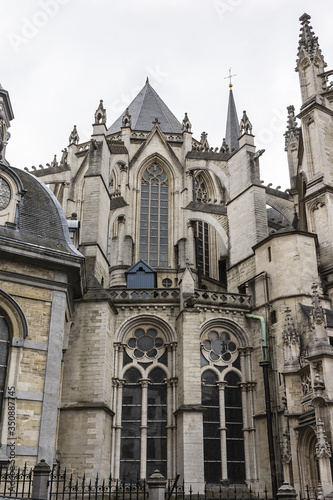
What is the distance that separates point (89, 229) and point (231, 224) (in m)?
6.51

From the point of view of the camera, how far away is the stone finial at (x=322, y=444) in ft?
46.6

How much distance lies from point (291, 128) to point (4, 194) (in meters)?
21.6

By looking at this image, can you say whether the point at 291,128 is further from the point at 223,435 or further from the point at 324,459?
the point at 324,459

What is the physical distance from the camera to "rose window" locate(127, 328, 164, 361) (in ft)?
64.8

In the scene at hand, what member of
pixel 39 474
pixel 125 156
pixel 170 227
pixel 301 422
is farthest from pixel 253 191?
pixel 39 474

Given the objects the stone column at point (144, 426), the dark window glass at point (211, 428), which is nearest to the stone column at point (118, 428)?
the stone column at point (144, 426)

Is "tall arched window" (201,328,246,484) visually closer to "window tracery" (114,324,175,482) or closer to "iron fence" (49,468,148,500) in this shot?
"window tracery" (114,324,175,482)

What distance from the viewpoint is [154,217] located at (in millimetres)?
27500

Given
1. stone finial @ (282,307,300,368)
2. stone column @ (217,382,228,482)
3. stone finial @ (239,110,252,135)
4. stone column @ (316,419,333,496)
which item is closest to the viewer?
stone column @ (316,419,333,496)

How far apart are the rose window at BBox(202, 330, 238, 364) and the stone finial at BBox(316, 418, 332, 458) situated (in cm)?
561

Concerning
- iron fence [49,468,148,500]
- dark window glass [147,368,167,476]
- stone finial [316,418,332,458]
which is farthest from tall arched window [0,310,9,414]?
stone finial [316,418,332,458]

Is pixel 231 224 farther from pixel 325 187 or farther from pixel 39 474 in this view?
pixel 39 474

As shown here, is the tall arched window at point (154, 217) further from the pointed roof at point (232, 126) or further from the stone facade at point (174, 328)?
the pointed roof at point (232, 126)

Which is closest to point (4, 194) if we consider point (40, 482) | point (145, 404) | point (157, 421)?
point (40, 482)
